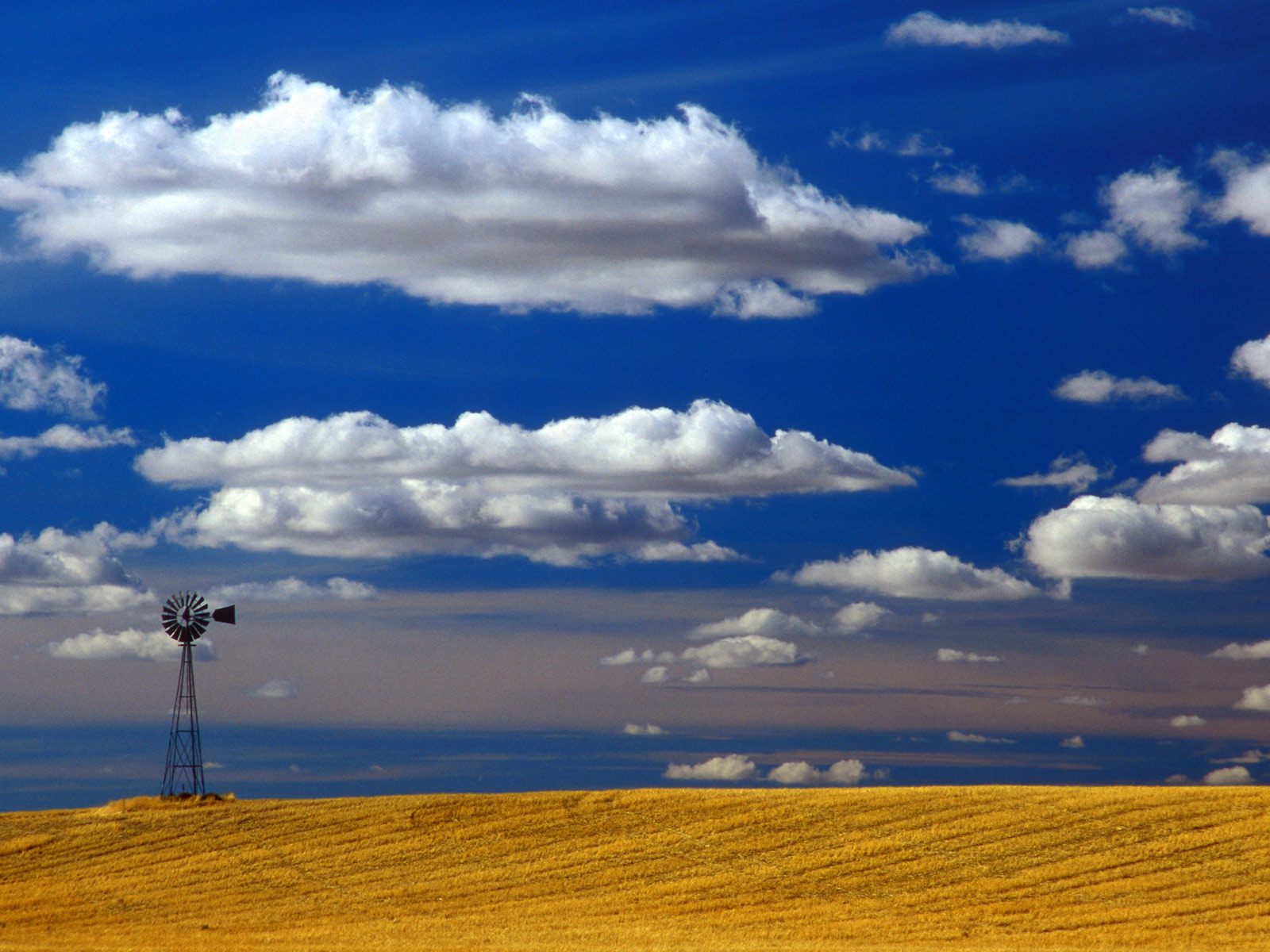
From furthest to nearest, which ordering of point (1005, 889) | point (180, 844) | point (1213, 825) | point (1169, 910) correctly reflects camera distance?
point (180, 844) → point (1213, 825) → point (1005, 889) → point (1169, 910)

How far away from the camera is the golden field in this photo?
42.2 m

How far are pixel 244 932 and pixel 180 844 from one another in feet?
40.3

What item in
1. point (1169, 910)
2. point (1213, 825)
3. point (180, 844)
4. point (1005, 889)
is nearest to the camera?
point (1169, 910)

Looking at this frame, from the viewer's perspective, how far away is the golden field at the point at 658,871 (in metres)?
42.2

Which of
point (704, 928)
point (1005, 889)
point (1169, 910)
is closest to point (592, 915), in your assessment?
point (704, 928)

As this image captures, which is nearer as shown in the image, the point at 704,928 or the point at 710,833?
the point at 704,928

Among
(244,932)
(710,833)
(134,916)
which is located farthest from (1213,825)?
(134,916)

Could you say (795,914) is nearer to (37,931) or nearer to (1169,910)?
(1169,910)

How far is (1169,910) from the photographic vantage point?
140 ft

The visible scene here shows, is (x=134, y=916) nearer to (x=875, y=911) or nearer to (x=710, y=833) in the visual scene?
(x=710, y=833)

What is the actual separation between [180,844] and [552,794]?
14487 mm

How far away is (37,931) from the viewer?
149ft

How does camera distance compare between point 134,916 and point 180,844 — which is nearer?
point 134,916

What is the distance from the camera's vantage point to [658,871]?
49500mm
